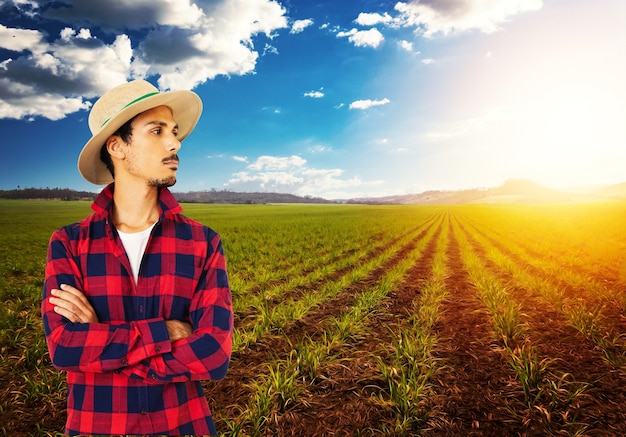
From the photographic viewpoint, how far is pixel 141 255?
1979 millimetres

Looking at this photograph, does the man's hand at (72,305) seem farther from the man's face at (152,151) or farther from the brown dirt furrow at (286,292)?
the brown dirt furrow at (286,292)

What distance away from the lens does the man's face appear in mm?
1792

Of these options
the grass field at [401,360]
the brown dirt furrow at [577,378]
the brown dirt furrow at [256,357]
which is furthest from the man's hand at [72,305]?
the brown dirt furrow at [577,378]

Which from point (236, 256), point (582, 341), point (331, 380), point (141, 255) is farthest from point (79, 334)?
point (236, 256)

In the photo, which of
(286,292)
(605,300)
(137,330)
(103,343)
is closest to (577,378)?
(605,300)

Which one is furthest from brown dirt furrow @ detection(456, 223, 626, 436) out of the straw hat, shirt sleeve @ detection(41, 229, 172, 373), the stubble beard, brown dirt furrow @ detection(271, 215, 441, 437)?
the straw hat

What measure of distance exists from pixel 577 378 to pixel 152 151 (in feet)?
19.8

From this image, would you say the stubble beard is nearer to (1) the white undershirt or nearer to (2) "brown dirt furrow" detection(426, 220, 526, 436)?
(1) the white undershirt

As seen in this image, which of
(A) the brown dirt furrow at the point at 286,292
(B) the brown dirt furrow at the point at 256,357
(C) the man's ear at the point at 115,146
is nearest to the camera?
(C) the man's ear at the point at 115,146

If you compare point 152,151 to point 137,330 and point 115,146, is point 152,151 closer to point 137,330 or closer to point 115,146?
point 115,146

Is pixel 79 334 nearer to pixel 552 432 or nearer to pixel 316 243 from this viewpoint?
pixel 552 432

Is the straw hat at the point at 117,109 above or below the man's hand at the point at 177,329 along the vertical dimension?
above

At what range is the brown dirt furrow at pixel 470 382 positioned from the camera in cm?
402

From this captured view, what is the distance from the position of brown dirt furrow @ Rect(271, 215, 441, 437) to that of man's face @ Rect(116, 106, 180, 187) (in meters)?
3.22
